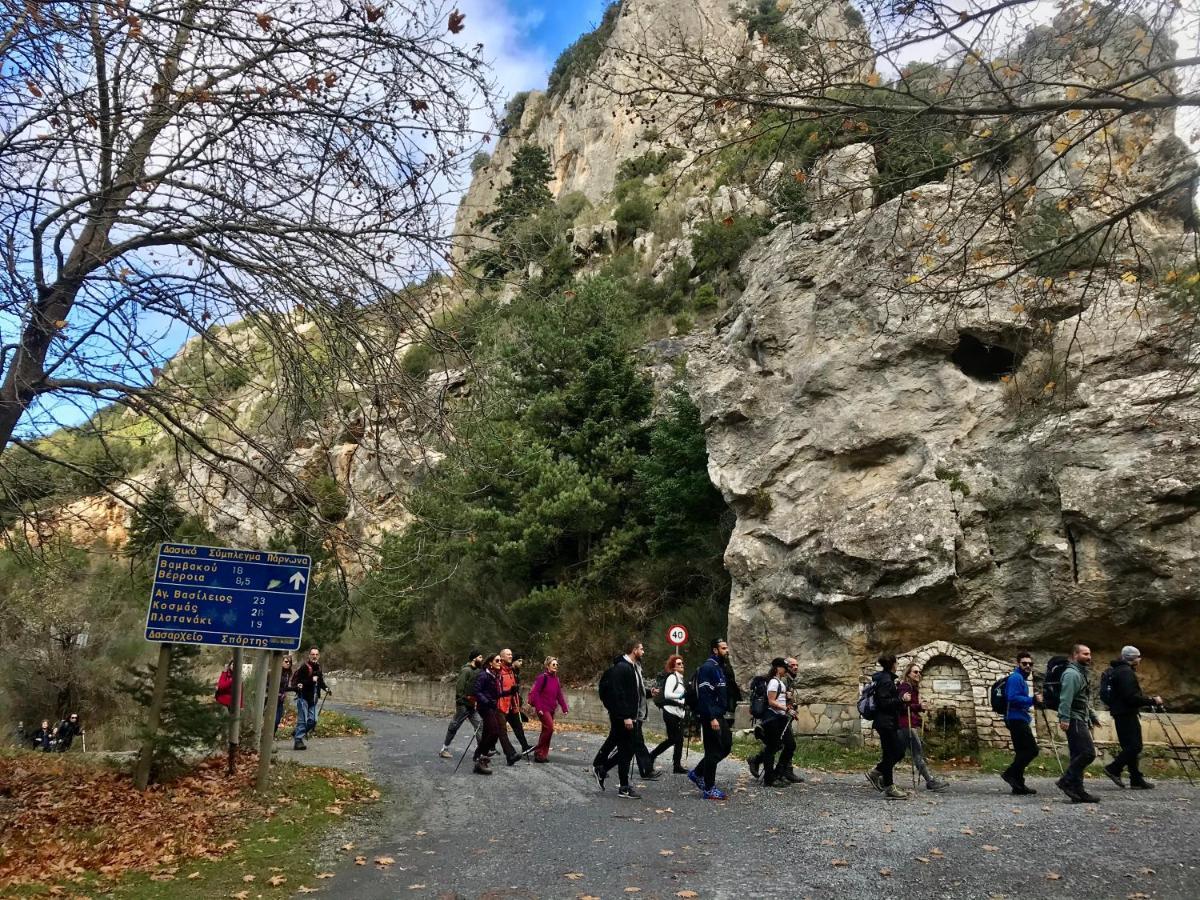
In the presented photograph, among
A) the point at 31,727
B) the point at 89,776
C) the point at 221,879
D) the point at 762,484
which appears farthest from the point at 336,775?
the point at 31,727

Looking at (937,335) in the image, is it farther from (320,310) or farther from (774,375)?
(320,310)

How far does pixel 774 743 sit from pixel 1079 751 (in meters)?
3.45

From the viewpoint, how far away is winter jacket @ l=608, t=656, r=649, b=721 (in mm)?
9859

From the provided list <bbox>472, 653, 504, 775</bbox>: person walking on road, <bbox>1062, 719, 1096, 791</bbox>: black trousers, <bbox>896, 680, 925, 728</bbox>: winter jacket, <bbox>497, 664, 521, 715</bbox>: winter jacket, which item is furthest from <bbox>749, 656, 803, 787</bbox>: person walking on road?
<bbox>497, 664, 521, 715</bbox>: winter jacket

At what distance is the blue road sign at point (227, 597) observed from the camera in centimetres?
893

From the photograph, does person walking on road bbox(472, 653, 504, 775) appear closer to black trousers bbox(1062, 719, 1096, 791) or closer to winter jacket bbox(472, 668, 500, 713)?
winter jacket bbox(472, 668, 500, 713)

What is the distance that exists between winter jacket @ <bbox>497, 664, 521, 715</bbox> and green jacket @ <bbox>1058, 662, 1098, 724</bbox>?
25.0ft

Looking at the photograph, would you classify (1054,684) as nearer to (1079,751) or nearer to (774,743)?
(1079,751)

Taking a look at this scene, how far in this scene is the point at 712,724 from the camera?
9844 millimetres

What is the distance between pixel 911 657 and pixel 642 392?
1340 cm

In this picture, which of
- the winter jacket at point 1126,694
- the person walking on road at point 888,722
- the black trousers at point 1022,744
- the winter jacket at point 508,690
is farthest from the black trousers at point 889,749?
the winter jacket at point 508,690

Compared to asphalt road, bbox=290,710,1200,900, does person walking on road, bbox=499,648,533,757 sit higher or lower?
higher

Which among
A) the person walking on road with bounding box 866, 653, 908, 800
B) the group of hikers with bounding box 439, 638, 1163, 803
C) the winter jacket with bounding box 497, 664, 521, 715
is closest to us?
the group of hikers with bounding box 439, 638, 1163, 803

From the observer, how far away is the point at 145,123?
6.53m
